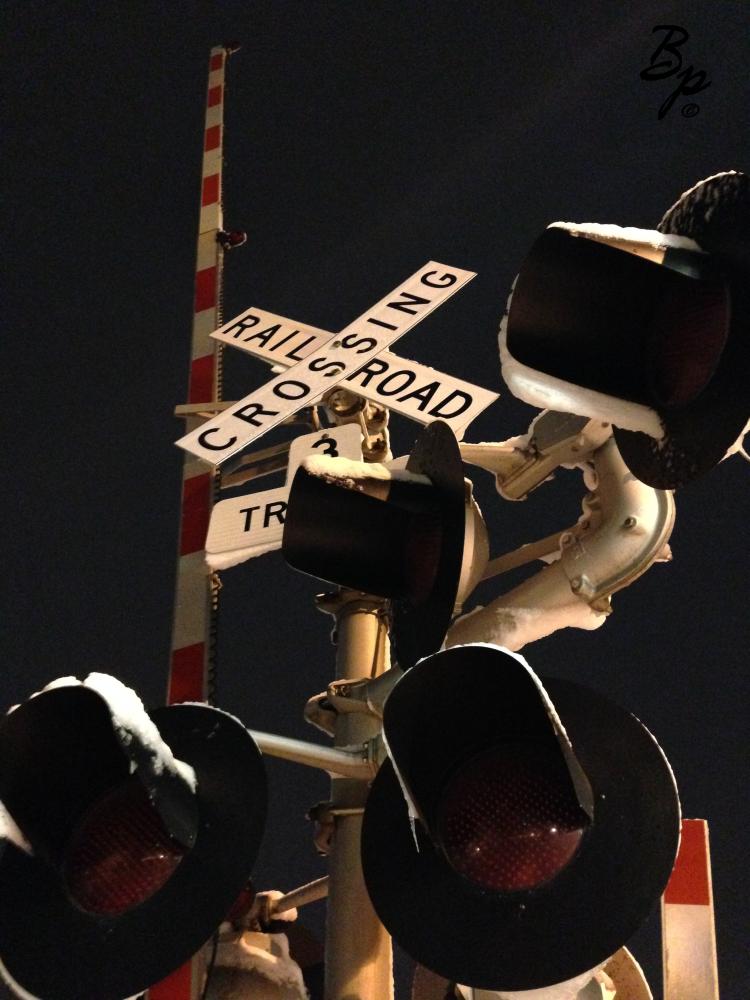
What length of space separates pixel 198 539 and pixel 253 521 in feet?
2.06

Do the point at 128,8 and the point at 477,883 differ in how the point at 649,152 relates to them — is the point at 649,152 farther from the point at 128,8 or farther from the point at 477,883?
the point at 477,883

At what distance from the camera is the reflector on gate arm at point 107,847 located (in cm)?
168

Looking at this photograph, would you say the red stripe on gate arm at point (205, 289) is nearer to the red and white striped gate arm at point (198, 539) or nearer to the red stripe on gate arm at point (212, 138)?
the red and white striped gate arm at point (198, 539)

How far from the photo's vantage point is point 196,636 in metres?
2.91

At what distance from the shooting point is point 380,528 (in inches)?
87.6

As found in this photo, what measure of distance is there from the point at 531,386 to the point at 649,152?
680cm

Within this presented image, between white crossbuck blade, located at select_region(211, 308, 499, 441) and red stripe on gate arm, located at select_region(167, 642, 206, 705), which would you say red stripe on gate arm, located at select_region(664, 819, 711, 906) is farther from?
red stripe on gate arm, located at select_region(167, 642, 206, 705)

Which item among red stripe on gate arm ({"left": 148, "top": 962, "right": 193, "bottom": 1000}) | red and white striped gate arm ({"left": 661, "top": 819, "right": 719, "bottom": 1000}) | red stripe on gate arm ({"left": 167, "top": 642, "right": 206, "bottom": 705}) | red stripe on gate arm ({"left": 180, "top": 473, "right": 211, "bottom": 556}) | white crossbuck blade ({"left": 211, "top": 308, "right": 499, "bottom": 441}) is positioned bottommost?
red stripe on gate arm ({"left": 148, "top": 962, "right": 193, "bottom": 1000})

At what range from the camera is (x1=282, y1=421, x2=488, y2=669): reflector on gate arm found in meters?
2.21

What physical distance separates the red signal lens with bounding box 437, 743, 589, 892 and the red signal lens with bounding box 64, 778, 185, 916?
436mm

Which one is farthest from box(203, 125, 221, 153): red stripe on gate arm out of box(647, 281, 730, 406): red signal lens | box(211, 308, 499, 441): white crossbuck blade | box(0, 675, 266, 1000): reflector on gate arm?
box(0, 675, 266, 1000): reflector on gate arm

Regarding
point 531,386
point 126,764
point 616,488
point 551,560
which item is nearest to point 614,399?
point 531,386

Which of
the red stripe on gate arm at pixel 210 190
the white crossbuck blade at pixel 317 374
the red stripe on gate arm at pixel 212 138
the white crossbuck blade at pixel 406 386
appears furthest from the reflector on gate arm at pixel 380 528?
the red stripe on gate arm at pixel 212 138

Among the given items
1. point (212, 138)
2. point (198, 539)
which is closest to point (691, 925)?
point (198, 539)
